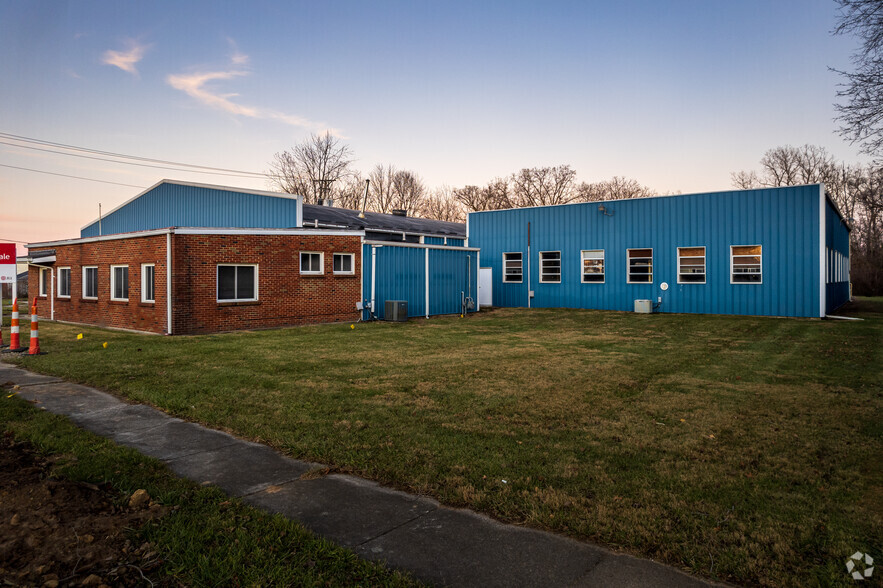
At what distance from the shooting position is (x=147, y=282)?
15664mm

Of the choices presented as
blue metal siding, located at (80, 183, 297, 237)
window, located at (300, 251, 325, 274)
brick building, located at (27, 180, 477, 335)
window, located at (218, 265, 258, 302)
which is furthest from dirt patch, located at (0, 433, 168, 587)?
blue metal siding, located at (80, 183, 297, 237)

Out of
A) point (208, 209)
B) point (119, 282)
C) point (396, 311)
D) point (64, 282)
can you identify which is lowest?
point (396, 311)

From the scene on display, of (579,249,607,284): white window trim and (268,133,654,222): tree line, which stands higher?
(268,133,654,222): tree line

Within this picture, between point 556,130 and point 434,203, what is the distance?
33.3 meters

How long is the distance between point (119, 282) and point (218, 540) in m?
17.2

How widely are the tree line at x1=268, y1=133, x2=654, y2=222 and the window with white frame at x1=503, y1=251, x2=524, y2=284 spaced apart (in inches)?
943

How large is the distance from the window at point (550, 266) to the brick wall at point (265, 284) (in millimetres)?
10871

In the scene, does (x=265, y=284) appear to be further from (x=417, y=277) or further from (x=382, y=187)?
(x=382, y=187)

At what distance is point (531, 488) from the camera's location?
3832 millimetres

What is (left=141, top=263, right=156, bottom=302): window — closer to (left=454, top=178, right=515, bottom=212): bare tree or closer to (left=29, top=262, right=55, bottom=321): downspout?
(left=29, top=262, right=55, bottom=321): downspout

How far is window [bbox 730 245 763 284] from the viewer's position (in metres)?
19.8

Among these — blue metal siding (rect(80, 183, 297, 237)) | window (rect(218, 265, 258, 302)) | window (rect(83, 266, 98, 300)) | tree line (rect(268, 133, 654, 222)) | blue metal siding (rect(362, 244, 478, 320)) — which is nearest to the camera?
window (rect(218, 265, 258, 302))

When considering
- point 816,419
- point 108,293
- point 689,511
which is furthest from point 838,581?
point 108,293

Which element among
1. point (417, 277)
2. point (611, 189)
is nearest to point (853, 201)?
point (611, 189)
